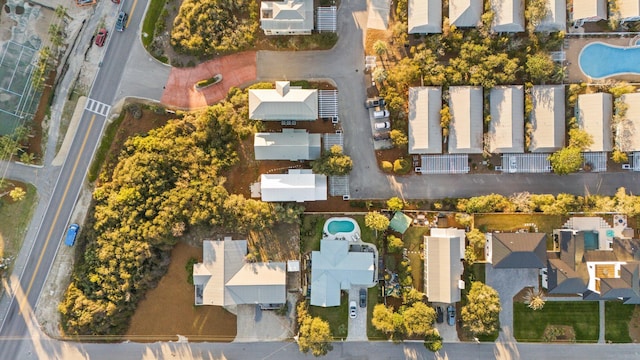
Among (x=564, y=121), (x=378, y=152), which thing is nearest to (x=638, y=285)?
(x=564, y=121)

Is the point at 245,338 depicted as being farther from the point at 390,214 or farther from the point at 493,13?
the point at 493,13

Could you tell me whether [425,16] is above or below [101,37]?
above

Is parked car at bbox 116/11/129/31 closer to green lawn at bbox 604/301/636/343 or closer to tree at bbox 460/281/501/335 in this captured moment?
tree at bbox 460/281/501/335

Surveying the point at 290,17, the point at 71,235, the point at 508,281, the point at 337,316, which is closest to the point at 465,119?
the point at 508,281

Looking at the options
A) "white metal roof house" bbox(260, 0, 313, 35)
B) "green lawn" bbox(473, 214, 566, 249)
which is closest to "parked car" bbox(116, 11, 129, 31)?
"white metal roof house" bbox(260, 0, 313, 35)

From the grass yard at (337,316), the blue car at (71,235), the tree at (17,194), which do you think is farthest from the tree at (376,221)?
the tree at (17,194)

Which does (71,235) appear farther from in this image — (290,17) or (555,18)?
(555,18)
